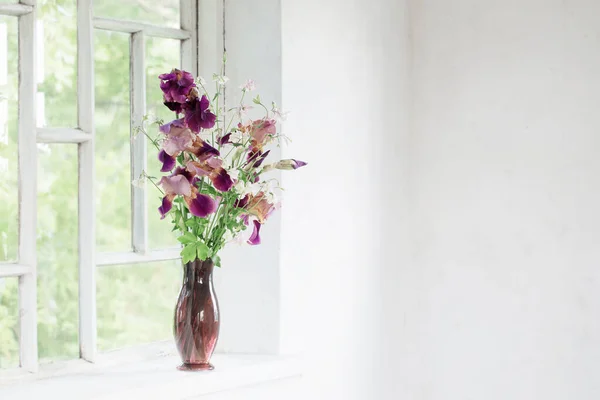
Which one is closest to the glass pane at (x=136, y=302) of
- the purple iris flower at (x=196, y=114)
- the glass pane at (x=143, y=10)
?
the purple iris flower at (x=196, y=114)

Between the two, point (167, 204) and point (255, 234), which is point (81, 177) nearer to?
point (167, 204)

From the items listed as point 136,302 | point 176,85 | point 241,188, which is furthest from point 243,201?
point 136,302

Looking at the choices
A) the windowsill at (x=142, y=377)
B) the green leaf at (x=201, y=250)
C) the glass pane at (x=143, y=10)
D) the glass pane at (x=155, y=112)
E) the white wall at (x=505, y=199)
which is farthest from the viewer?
the white wall at (x=505, y=199)

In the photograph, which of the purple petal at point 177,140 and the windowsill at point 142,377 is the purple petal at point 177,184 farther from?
the windowsill at point 142,377

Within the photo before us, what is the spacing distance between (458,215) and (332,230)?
40 centimetres

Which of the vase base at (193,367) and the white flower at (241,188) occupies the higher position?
the white flower at (241,188)

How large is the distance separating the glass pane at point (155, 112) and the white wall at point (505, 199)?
2.45 feet

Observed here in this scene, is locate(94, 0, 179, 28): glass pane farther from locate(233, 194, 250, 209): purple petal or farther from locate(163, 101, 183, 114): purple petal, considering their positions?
locate(233, 194, 250, 209): purple petal

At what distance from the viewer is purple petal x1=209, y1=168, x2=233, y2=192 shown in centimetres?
159

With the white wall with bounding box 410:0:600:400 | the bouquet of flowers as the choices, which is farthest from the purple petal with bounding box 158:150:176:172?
the white wall with bounding box 410:0:600:400

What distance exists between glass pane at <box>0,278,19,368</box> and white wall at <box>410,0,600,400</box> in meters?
1.12

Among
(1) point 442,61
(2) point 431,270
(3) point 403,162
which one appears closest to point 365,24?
(1) point 442,61

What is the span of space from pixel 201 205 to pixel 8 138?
0.42 meters

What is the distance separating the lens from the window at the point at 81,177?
160 cm
